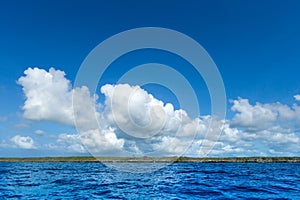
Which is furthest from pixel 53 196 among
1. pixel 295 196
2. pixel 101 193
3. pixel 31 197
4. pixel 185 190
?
pixel 295 196

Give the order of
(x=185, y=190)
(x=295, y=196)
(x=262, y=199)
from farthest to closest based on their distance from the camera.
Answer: (x=185, y=190), (x=295, y=196), (x=262, y=199)

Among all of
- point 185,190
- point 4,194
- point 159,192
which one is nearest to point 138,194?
point 159,192

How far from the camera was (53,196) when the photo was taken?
26359mm

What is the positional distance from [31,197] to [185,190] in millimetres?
14824

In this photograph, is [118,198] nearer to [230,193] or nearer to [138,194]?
[138,194]

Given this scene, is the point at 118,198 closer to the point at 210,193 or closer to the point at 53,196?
the point at 53,196

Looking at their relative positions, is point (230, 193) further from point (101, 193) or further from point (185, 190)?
point (101, 193)

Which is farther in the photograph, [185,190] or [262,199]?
[185,190]

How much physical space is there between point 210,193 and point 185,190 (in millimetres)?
2973

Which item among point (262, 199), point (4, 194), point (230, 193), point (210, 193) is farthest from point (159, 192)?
point (4, 194)

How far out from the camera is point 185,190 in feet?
101

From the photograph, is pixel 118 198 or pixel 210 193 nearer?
pixel 118 198

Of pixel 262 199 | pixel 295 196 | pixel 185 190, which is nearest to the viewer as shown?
pixel 262 199

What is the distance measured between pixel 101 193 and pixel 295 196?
18.0 metres
